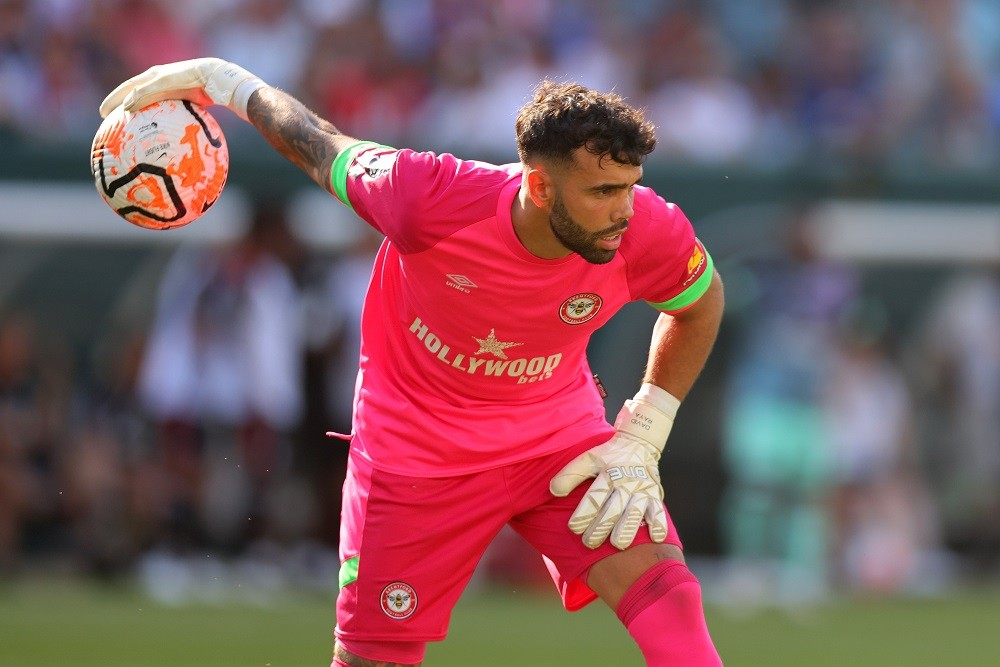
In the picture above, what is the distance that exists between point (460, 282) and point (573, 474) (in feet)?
2.53

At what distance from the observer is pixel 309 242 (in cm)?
1165

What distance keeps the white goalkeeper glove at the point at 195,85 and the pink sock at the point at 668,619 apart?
2221mm

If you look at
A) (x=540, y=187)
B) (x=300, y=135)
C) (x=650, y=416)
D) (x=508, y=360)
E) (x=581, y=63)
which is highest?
(x=581, y=63)

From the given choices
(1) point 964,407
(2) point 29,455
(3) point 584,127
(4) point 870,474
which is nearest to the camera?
(3) point 584,127

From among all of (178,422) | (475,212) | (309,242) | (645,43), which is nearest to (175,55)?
(309,242)

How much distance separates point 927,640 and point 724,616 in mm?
1395

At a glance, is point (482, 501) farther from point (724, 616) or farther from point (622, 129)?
point (724, 616)

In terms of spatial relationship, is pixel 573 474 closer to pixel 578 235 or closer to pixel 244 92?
pixel 578 235

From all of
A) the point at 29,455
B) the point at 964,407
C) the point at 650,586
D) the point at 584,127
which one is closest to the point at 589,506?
the point at 650,586

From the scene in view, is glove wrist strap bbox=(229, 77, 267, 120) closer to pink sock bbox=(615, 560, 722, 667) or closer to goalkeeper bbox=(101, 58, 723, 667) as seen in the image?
goalkeeper bbox=(101, 58, 723, 667)

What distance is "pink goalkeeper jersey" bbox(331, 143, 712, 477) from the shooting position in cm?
550

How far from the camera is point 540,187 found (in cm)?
542

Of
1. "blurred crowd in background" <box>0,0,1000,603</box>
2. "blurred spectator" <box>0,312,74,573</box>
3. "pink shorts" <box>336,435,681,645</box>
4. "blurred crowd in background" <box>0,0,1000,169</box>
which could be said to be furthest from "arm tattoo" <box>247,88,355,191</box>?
"blurred crowd in background" <box>0,0,1000,169</box>

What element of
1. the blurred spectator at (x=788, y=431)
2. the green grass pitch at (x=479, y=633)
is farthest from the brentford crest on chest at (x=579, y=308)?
the blurred spectator at (x=788, y=431)
